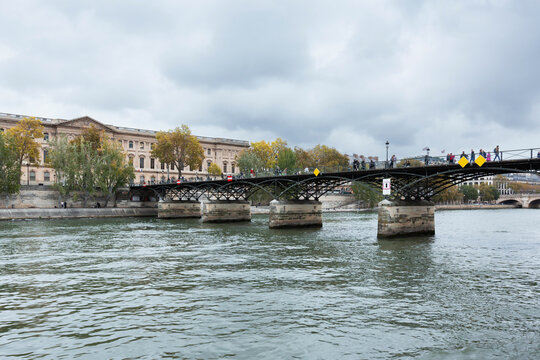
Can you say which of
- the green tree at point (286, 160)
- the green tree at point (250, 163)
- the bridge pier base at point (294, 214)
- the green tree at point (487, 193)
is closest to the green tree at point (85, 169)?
the green tree at point (250, 163)

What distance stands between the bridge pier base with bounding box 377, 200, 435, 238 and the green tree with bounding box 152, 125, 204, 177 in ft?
200

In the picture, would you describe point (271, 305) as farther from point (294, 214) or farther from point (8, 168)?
point (8, 168)

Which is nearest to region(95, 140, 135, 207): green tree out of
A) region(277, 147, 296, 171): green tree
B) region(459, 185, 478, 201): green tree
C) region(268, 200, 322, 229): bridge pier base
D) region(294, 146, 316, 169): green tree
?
region(277, 147, 296, 171): green tree

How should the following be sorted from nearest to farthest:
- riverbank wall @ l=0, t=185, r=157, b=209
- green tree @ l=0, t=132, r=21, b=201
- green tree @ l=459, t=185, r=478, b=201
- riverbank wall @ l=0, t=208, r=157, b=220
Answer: riverbank wall @ l=0, t=208, r=157, b=220 → green tree @ l=0, t=132, r=21, b=201 → riverbank wall @ l=0, t=185, r=157, b=209 → green tree @ l=459, t=185, r=478, b=201

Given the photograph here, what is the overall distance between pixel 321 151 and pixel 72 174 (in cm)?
6691

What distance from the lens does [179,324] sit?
12.9 metres

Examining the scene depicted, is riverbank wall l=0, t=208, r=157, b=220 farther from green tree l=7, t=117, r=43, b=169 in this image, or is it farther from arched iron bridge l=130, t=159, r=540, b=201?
arched iron bridge l=130, t=159, r=540, b=201

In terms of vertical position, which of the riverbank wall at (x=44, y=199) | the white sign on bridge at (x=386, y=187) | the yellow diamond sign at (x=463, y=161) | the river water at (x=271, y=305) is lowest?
the river water at (x=271, y=305)

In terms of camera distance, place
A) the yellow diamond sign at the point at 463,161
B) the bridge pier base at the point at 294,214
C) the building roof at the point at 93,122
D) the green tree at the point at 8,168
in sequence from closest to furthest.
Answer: the yellow diamond sign at the point at 463,161, the bridge pier base at the point at 294,214, the green tree at the point at 8,168, the building roof at the point at 93,122

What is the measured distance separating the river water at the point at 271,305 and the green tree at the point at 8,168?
47.6 metres

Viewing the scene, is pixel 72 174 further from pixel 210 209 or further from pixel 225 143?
pixel 225 143

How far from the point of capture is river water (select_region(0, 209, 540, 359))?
11.1 m

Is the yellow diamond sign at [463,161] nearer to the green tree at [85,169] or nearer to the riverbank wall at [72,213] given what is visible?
the riverbank wall at [72,213]

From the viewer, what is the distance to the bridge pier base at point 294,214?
48406mm
